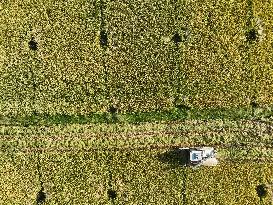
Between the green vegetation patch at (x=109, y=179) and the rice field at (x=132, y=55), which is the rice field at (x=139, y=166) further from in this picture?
the rice field at (x=132, y=55)

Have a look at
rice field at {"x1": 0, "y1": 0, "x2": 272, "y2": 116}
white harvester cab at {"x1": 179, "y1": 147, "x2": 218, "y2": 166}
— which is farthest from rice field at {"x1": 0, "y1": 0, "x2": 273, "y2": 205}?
white harvester cab at {"x1": 179, "y1": 147, "x2": 218, "y2": 166}

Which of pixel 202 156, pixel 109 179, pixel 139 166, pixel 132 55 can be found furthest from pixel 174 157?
pixel 132 55

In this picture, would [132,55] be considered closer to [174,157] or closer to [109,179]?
[174,157]

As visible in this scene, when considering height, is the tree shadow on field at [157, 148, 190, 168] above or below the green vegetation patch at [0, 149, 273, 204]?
above

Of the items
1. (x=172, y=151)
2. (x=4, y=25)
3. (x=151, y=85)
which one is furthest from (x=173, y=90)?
(x=4, y=25)

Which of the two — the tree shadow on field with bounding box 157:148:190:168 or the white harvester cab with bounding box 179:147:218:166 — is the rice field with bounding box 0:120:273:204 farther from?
the white harvester cab with bounding box 179:147:218:166
